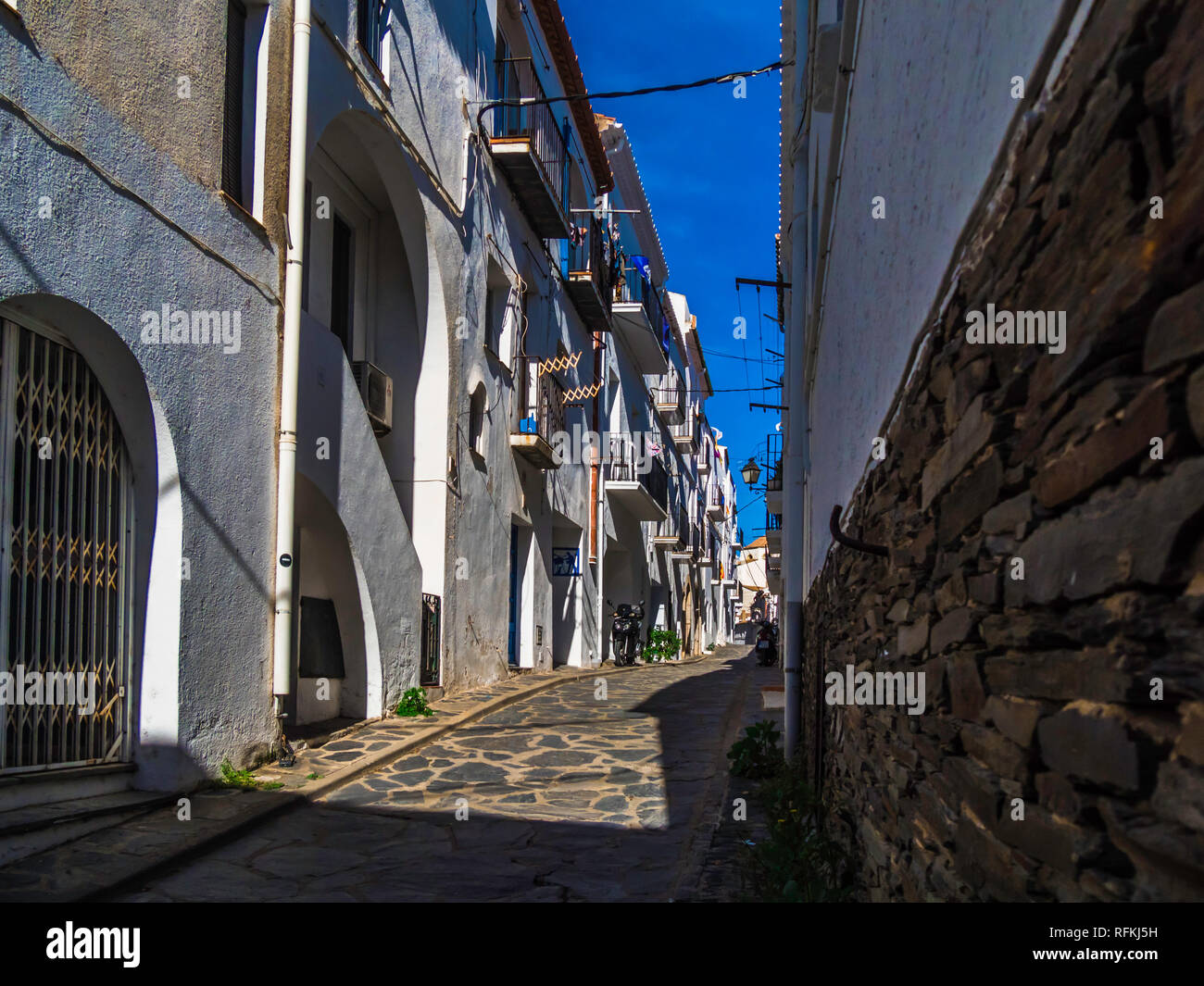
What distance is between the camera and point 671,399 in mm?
30797

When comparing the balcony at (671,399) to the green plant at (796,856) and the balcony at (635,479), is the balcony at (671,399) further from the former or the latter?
the green plant at (796,856)

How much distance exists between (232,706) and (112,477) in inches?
63.7

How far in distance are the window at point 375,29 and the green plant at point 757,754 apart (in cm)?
660

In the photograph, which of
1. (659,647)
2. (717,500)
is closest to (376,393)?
(659,647)

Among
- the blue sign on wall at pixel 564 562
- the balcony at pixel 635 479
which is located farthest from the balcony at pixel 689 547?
the blue sign on wall at pixel 564 562

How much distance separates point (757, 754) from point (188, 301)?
5109mm

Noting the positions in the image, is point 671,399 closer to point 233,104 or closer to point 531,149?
point 531,149

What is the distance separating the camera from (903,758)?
9.87 feet

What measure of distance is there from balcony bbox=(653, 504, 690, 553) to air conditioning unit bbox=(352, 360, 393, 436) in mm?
17073

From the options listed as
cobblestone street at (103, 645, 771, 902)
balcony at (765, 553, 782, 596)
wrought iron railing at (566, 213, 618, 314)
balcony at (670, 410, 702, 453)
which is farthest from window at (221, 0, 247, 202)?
balcony at (670, 410, 702, 453)
